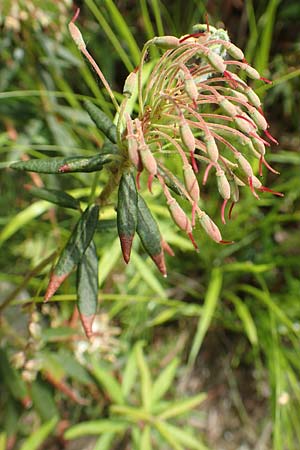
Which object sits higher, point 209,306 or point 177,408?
point 209,306

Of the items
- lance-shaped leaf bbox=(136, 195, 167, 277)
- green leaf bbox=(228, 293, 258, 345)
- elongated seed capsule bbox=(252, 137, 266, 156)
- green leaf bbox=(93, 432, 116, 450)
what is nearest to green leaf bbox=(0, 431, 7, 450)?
green leaf bbox=(93, 432, 116, 450)

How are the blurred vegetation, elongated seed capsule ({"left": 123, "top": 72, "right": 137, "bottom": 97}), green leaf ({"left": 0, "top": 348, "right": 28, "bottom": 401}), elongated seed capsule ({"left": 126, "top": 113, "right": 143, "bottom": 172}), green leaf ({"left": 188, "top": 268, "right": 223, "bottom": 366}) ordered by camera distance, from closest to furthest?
elongated seed capsule ({"left": 126, "top": 113, "right": 143, "bottom": 172}), elongated seed capsule ({"left": 123, "top": 72, "right": 137, "bottom": 97}), green leaf ({"left": 0, "top": 348, "right": 28, "bottom": 401}), the blurred vegetation, green leaf ({"left": 188, "top": 268, "right": 223, "bottom": 366})

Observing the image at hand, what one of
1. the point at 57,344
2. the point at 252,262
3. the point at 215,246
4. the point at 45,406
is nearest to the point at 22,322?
the point at 57,344

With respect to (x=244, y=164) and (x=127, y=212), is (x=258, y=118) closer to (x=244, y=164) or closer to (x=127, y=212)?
(x=244, y=164)

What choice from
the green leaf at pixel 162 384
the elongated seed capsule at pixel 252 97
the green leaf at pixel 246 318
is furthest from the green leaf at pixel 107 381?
the elongated seed capsule at pixel 252 97

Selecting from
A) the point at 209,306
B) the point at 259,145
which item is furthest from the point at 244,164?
the point at 209,306

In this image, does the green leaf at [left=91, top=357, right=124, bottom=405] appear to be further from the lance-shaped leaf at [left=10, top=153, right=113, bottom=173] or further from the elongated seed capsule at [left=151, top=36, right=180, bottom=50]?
the elongated seed capsule at [left=151, top=36, right=180, bottom=50]

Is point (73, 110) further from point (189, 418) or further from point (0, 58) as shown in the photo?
point (189, 418)
